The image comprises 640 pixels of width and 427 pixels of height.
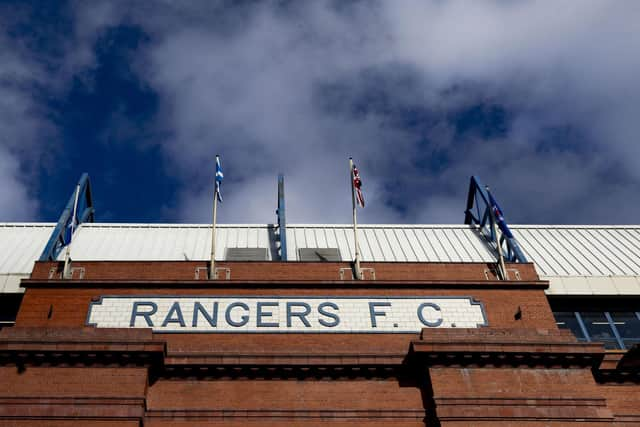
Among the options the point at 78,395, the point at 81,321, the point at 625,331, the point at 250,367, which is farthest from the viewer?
the point at 625,331

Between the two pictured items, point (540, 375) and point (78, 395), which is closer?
point (78, 395)

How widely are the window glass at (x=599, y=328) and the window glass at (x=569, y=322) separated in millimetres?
336

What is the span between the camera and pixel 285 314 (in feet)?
72.1

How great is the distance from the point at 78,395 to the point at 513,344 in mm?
13092

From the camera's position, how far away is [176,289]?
22.4 metres

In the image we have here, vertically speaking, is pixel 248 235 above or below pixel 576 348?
above

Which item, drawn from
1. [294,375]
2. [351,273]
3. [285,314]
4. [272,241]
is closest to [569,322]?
[351,273]

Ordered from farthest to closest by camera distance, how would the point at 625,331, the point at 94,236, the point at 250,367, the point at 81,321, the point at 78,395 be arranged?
the point at 94,236, the point at 625,331, the point at 81,321, the point at 250,367, the point at 78,395

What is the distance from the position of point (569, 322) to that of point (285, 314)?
457 inches

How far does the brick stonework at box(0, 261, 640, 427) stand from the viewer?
18.6 m

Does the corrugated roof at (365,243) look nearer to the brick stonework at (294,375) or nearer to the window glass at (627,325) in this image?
the window glass at (627,325)

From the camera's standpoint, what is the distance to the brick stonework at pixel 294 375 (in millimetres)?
18641

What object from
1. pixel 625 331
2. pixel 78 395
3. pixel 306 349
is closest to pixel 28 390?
pixel 78 395

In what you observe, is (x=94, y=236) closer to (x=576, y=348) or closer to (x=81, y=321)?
(x=81, y=321)
